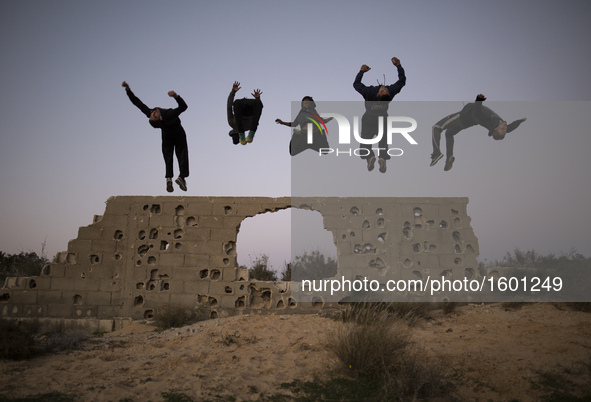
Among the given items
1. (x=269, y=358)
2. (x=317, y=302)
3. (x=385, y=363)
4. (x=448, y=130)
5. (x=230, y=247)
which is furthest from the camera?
(x=230, y=247)

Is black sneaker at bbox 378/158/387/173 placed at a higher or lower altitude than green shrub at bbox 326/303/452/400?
higher

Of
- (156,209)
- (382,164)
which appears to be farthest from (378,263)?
(156,209)

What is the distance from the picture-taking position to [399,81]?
962 centimetres

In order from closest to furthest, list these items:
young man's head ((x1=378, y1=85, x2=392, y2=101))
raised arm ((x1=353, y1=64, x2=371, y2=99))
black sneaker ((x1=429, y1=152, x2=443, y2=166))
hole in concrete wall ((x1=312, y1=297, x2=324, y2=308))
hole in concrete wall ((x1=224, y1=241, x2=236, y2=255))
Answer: young man's head ((x1=378, y1=85, x2=392, y2=101)), raised arm ((x1=353, y1=64, x2=371, y2=99)), black sneaker ((x1=429, y1=152, x2=443, y2=166)), hole in concrete wall ((x1=312, y1=297, x2=324, y2=308)), hole in concrete wall ((x1=224, y1=241, x2=236, y2=255))

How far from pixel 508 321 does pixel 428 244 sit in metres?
2.49

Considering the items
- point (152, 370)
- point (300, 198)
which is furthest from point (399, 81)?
point (152, 370)

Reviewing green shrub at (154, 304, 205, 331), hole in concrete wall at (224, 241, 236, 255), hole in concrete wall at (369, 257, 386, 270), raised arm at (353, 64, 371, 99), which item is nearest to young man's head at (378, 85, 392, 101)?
raised arm at (353, 64, 371, 99)

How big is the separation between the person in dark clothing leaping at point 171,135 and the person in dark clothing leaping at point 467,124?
5542mm

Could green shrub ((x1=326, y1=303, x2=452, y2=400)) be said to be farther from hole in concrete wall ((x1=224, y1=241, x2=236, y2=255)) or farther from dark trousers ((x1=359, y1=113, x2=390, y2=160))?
hole in concrete wall ((x1=224, y1=241, x2=236, y2=255))

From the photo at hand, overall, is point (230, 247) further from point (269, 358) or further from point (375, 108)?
point (375, 108)

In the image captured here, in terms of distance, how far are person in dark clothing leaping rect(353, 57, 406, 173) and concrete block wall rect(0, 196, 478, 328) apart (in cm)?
150

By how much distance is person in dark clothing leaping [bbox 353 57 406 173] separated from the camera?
959 cm

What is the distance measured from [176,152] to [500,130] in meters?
7.06

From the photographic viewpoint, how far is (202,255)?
11.2 metres
